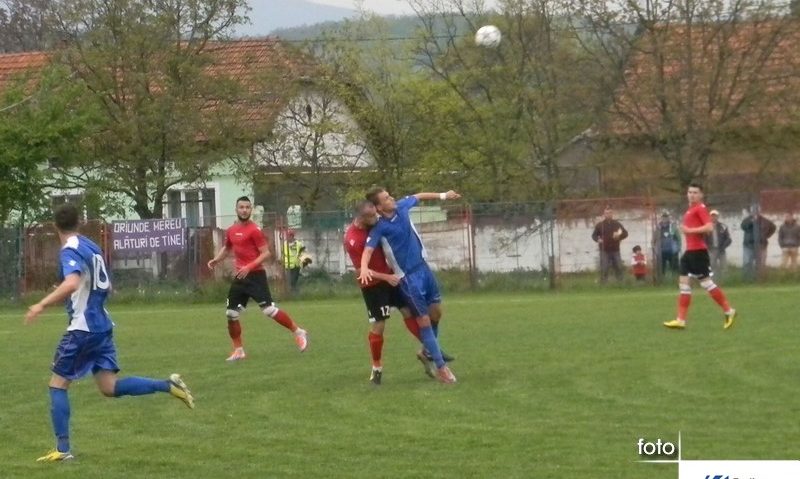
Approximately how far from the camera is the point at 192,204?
4409 cm

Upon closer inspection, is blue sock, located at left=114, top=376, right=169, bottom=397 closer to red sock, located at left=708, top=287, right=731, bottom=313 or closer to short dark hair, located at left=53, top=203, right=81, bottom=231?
short dark hair, located at left=53, top=203, right=81, bottom=231

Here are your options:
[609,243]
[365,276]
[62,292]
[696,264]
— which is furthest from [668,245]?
[62,292]

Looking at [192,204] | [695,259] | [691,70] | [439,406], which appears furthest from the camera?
[192,204]

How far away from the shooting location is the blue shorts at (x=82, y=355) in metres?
9.13

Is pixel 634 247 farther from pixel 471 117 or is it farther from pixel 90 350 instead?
pixel 90 350

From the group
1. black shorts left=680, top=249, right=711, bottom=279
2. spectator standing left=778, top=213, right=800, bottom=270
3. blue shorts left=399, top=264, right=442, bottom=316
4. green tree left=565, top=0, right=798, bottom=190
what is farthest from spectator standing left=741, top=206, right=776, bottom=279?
blue shorts left=399, top=264, right=442, bottom=316

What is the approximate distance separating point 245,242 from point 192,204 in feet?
93.5

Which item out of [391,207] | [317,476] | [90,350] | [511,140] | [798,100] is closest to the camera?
[317,476]

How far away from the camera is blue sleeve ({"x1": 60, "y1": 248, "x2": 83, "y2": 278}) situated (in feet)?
29.2

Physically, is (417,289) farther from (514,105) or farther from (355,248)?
(514,105)

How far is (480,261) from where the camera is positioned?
31.8 meters

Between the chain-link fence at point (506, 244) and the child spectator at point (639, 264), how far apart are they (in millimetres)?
101

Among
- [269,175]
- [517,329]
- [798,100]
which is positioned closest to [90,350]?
[517,329]

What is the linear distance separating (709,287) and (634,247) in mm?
13618
